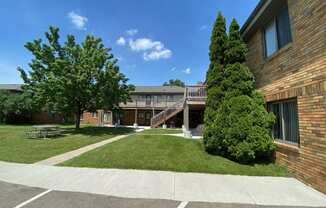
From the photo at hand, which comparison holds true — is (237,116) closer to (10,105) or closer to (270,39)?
(270,39)

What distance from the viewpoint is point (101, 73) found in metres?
16.0

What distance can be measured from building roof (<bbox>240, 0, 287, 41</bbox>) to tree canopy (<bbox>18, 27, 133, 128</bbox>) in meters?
11.7

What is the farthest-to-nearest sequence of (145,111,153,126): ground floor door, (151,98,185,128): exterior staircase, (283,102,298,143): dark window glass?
(145,111,153,126): ground floor door
(151,98,185,128): exterior staircase
(283,102,298,143): dark window glass

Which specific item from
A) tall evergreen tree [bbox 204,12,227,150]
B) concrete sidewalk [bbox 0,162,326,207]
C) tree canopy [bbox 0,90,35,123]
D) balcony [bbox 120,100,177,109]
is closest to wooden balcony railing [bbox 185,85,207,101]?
tall evergreen tree [bbox 204,12,227,150]

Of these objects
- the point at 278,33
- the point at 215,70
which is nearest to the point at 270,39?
the point at 278,33

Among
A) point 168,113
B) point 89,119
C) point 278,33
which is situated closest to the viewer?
point 278,33

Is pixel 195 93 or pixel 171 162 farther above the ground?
pixel 195 93

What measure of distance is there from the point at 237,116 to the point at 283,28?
3.48m

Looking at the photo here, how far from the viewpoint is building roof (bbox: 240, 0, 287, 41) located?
6.29 meters

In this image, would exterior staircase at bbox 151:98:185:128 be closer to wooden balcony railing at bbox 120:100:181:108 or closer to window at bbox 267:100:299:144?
wooden balcony railing at bbox 120:100:181:108

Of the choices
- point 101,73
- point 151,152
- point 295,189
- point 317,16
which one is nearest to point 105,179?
point 151,152

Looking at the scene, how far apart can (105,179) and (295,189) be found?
204 inches

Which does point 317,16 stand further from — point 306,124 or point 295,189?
point 295,189

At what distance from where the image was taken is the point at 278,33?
6.57 meters
